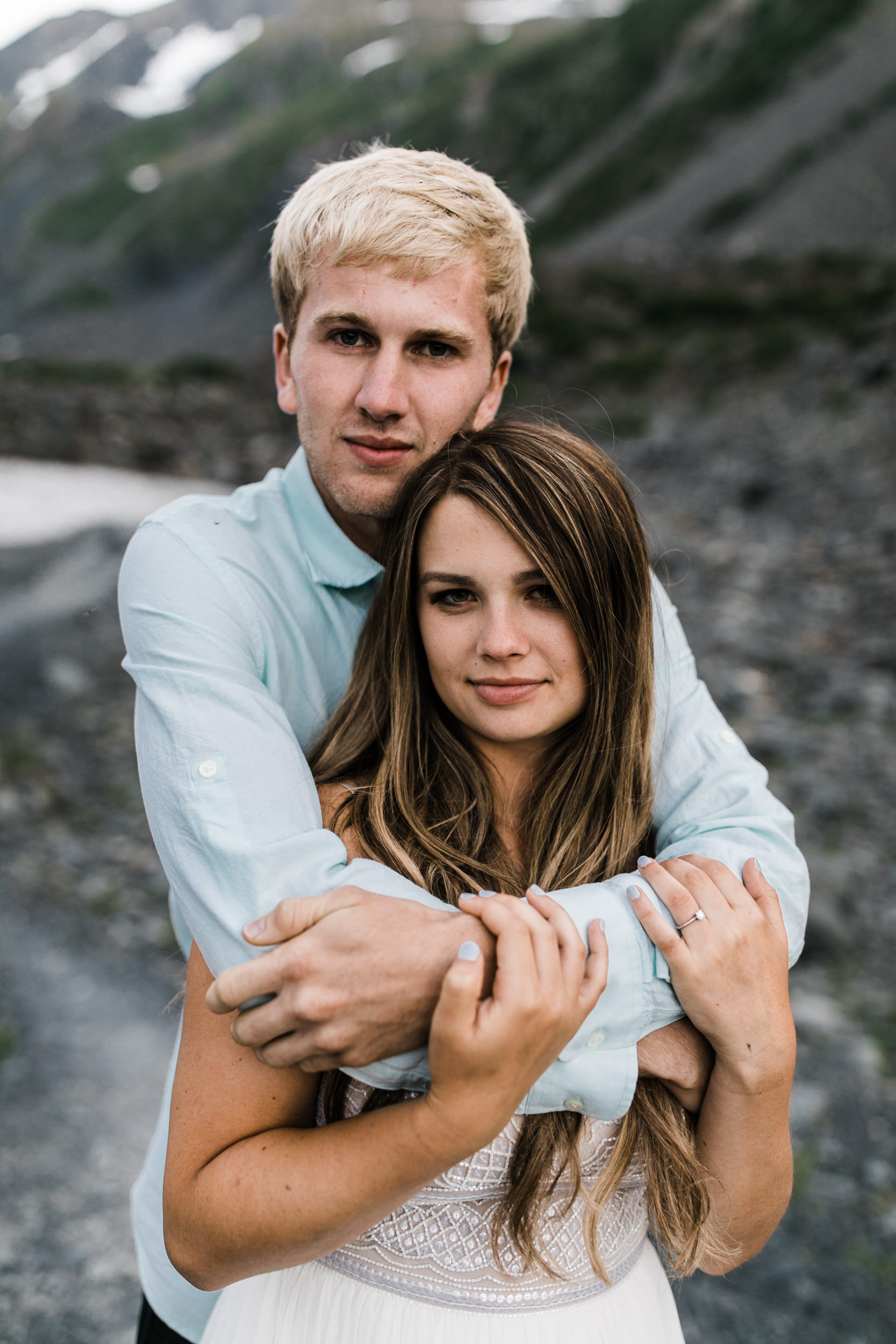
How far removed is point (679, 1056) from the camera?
5.42 ft

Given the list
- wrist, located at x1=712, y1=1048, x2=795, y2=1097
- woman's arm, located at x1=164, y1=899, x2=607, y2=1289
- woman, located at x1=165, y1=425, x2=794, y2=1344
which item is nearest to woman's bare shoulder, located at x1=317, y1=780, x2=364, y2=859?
woman, located at x1=165, y1=425, x2=794, y2=1344

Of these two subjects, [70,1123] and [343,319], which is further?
[70,1123]

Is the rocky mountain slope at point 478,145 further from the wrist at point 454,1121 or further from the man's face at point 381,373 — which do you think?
the wrist at point 454,1121

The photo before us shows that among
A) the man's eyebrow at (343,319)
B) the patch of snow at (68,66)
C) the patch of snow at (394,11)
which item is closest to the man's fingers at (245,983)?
the man's eyebrow at (343,319)

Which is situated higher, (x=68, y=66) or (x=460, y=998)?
(x=68, y=66)

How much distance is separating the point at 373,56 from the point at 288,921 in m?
130

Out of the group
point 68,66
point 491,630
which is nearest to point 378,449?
point 491,630

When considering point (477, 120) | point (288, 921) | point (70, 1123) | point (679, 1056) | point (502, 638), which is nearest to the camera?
point (288, 921)

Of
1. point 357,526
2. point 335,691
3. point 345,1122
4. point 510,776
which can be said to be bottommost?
point 345,1122

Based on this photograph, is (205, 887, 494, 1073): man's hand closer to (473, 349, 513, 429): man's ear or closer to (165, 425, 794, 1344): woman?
(165, 425, 794, 1344): woman

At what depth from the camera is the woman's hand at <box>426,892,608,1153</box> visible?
1286 millimetres

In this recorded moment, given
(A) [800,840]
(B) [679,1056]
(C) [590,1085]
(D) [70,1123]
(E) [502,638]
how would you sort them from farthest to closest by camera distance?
(A) [800,840] < (D) [70,1123] < (E) [502,638] < (B) [679,1056] < (C) [590,1085]

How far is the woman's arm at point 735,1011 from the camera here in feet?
5.14

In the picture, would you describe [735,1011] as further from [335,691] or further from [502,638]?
[335,691]
